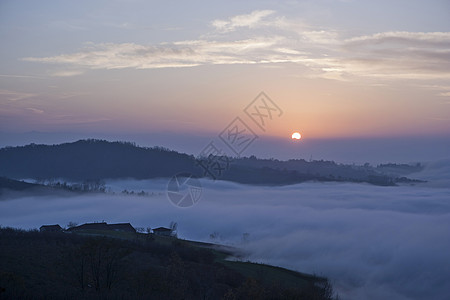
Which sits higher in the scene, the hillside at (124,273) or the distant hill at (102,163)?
the distant hill at (102,163)

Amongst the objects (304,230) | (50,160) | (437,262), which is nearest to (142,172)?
(50,160)

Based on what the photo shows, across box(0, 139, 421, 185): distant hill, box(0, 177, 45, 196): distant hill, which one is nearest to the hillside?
box(0, 177, 45, 196): distant hill

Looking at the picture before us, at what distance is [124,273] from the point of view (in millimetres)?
32906

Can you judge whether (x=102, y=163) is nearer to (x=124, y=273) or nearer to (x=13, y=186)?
(x=13, y=186)

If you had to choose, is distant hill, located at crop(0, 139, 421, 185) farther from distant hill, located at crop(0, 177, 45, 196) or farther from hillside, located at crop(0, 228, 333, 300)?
hillside, located at crop(0, 228, 333, 300)

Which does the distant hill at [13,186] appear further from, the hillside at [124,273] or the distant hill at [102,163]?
the hillside at [124,273]

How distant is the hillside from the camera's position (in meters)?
24.5

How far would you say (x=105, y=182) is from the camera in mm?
160875

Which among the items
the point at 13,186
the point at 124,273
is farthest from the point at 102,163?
the point at 124,273

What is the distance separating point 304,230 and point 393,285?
42175 mm

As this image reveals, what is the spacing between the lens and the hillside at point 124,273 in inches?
963

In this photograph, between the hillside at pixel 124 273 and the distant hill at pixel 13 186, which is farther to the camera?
the distant hill at pixel 13 186

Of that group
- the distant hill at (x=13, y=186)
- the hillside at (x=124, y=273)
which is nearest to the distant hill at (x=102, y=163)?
the distant hill at (x=13, y=186)

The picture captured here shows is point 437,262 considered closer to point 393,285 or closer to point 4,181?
point 393,285
